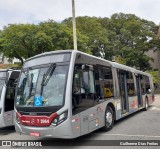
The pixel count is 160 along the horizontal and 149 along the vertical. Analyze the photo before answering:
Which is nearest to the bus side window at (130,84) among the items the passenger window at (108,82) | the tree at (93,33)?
the passenger window at (108,82)

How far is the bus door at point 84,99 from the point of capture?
25.5ft

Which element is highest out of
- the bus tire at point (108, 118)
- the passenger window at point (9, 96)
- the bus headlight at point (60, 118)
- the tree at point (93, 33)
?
the tree at point (93, 33)

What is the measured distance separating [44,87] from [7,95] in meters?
3.70

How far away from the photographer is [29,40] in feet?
83.6

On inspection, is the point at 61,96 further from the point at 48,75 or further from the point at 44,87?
the point at 48,75

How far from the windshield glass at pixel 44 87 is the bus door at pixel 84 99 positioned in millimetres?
407

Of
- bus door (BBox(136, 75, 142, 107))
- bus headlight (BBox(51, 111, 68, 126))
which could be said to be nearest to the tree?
bus door (BBox(136, 75, 142, 107))

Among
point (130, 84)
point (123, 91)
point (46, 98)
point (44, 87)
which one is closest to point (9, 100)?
point (44, 87)

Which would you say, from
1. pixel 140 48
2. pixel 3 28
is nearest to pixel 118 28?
pixel 140 48

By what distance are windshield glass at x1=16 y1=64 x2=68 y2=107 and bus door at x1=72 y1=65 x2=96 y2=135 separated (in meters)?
0.41

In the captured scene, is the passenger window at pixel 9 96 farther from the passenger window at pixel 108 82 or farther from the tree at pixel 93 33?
the tree at pixel 93 33

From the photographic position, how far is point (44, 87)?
25.5 ft

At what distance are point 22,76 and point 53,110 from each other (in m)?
1.98

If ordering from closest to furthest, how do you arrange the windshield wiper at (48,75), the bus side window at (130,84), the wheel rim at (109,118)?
the windshield wiper at (48,75), the wheel rim at (109,118), the bus side window at (130,84)
